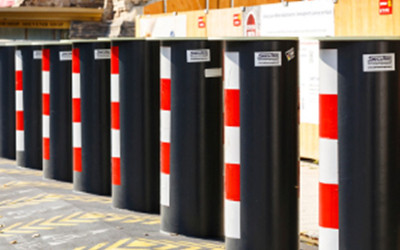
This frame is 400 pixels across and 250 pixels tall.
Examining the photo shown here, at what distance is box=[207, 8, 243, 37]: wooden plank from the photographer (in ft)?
43.1

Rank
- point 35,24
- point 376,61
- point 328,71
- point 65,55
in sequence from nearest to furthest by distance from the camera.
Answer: point 376,61 < point 328,71 < point 65,55 < point 35,24

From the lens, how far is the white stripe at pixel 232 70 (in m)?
5.26

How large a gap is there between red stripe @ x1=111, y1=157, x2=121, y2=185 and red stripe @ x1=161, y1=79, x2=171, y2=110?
1070 millimetres

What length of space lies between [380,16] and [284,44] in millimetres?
5344

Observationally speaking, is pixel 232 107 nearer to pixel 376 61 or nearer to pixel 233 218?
pixel 233 218

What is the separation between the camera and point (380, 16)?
10.3 metres

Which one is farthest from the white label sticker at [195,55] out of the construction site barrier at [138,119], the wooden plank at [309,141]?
the wooden plank at [309,141]

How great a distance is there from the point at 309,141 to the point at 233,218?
6.55 m

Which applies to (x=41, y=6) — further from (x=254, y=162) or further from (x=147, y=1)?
(x=254, y=162)

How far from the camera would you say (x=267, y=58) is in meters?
5.20

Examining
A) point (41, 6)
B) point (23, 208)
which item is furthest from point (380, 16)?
point (41, 6)

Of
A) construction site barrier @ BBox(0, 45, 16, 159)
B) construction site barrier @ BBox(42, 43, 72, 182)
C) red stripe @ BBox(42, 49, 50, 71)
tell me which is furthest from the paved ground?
construction site barrier @ BBox(0, 45, 16, 159)

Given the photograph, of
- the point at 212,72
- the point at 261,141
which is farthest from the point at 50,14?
the point at 261,141

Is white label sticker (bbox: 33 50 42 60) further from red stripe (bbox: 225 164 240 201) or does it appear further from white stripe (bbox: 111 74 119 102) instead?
red stripe (bbox: 225 164 240 201)
